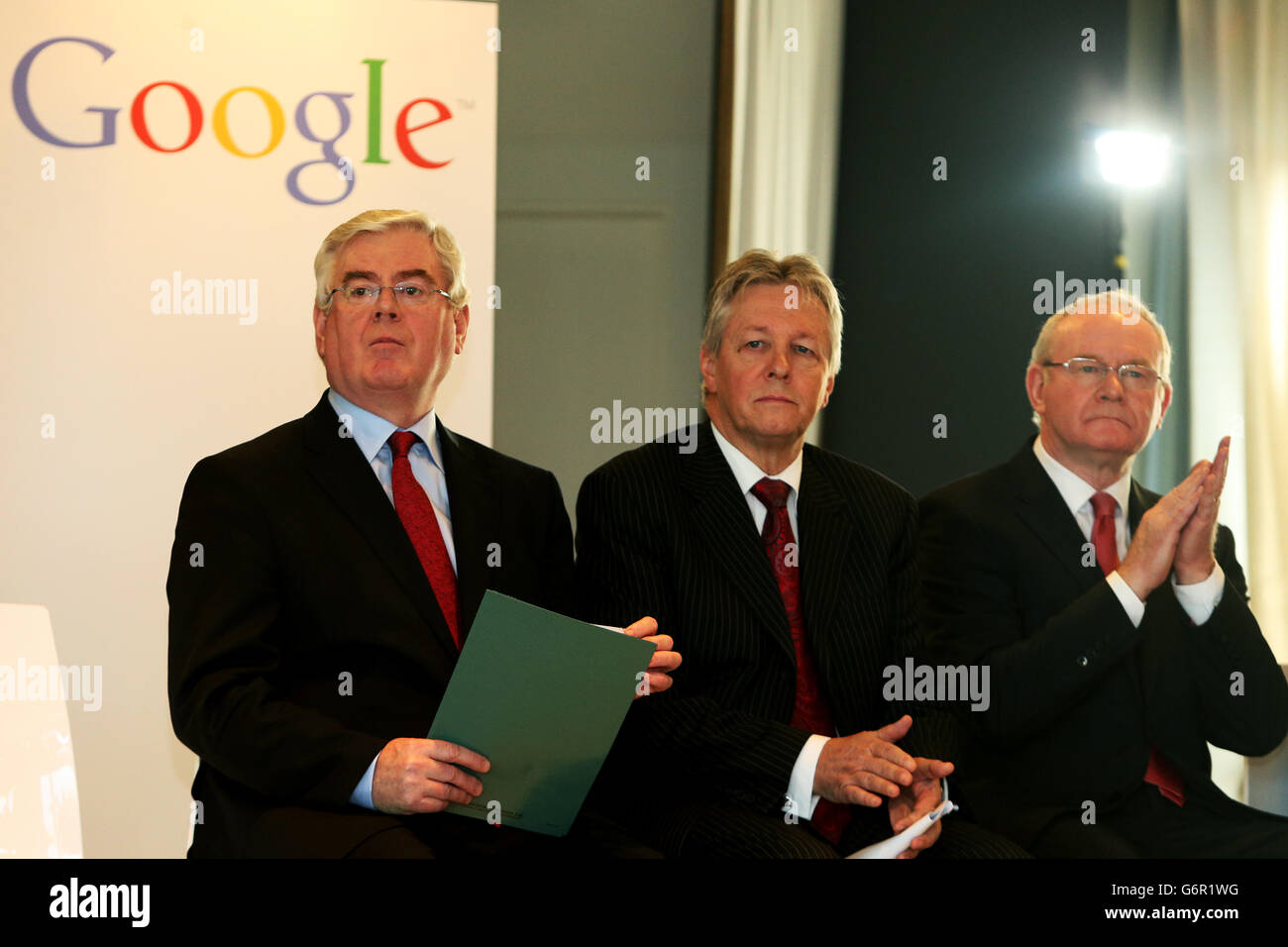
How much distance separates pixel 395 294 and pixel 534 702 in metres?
0.97

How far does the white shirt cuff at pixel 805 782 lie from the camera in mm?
2490

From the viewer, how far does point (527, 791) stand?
231 centimetres

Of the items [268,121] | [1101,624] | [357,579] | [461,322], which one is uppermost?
[268,121]

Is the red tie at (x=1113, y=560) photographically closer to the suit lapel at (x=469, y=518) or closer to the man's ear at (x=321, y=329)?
the suit lapel at (x=469, y=518)

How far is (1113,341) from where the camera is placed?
10.3 ft


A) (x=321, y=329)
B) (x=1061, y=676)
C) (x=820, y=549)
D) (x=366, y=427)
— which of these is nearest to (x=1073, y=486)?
(x=1061, y=676)

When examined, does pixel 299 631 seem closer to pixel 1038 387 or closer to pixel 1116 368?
pixel 1038 387

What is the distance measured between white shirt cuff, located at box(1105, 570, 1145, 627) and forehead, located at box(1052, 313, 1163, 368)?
573 mm

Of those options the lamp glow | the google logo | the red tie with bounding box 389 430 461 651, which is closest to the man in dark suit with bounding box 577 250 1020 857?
the red tie with bounding box 389 430 461 651

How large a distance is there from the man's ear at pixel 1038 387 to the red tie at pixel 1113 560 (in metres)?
0.26

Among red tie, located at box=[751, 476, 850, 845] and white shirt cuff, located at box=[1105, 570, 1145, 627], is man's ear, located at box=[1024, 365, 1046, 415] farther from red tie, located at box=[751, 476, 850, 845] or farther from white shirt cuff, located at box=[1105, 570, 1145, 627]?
red tie, located at box=[751, 476, 850, 845]

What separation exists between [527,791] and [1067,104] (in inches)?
120

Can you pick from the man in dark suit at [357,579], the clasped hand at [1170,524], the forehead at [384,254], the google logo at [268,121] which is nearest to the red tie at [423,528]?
the man in dark suit at [357,579]
